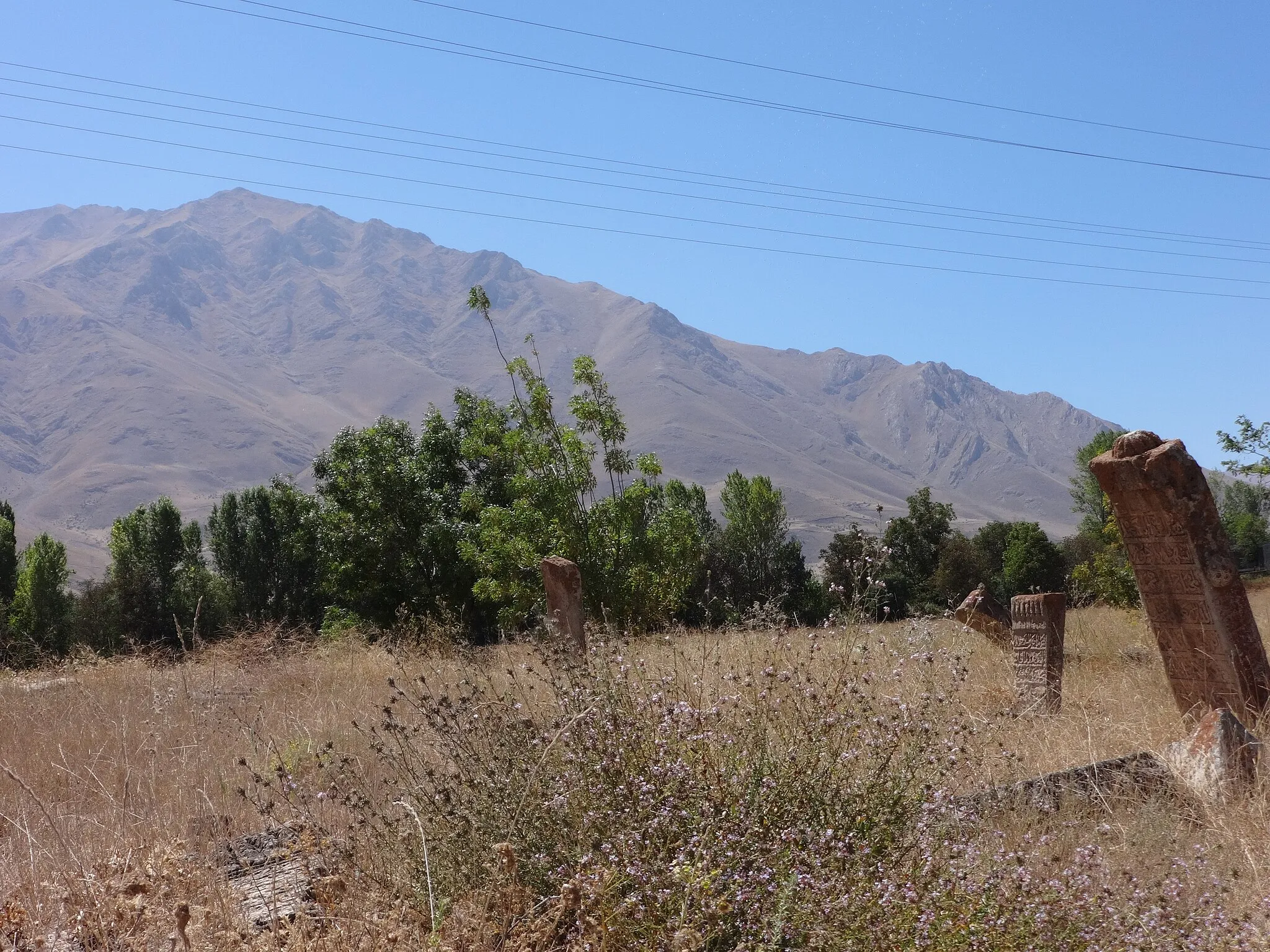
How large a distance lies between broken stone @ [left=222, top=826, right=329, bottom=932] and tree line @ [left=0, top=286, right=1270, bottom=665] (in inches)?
126

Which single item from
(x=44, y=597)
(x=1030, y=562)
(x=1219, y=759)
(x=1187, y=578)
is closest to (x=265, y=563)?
(x=44, y=597)

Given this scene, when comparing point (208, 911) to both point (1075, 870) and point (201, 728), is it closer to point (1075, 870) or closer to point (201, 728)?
point (1075, 870)

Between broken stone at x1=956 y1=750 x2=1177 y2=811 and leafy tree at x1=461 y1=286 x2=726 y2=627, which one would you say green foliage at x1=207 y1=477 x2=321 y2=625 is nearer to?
leafy tree at x1=461 y1=286 x2=726 y2=627

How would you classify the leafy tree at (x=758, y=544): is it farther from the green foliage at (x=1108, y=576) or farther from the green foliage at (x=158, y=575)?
the green foliage at (x=158, y=575)

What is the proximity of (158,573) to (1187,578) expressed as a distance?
34811mm

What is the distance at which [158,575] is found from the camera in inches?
1398

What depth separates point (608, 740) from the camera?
411 centimetres

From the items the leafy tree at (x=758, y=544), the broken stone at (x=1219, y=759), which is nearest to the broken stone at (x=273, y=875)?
the broken stone at (x=1219, y=759)

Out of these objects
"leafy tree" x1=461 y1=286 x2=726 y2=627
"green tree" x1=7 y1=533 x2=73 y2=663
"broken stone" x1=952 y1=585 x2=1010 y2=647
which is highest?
"leafy tree" x1=461 y1=286 x2=726 y2=627

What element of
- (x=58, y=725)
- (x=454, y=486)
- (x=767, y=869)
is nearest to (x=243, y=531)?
(x=454, y=486)

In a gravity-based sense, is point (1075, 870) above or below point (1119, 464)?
below

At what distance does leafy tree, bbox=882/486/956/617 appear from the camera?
36531 mm

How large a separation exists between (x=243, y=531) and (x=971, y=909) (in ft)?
122

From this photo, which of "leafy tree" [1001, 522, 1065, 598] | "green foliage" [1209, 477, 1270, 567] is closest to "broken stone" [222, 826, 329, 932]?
"leafy tree" [1001, 522, 1065, 598]
